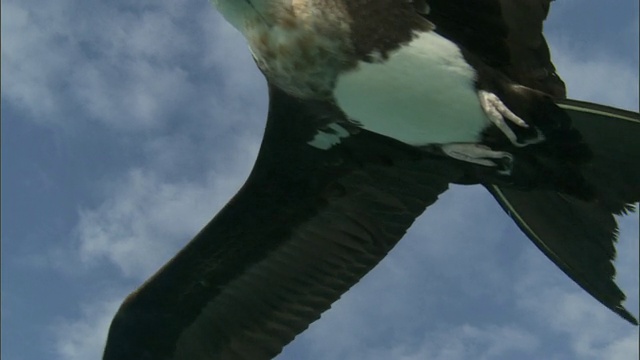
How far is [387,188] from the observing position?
24.8 ft

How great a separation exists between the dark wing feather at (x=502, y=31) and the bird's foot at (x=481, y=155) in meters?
0.51

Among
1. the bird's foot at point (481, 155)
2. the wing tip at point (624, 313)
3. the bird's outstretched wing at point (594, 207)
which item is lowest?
the wing tip at point (624, 313)

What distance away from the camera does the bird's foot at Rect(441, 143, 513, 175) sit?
21.3 feet

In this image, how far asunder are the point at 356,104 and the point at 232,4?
3.43ft

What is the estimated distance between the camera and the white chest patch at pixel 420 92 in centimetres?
608

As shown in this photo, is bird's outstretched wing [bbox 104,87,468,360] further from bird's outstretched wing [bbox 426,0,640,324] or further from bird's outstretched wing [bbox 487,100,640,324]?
bird's outstretched wing [bbox 426,0,640,324]

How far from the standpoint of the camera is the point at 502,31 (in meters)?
6.30

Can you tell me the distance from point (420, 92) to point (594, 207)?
5.20ft

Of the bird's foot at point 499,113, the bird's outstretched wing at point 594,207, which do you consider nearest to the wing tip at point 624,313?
the bird's outstretched wing at point 594,207

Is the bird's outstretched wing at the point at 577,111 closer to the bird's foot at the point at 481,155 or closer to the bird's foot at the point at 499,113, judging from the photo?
the bird's foot at the point at 499,113

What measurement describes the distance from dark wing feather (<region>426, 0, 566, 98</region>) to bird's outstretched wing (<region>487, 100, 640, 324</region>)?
39cm

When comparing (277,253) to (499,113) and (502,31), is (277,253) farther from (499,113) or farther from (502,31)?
(502,31)

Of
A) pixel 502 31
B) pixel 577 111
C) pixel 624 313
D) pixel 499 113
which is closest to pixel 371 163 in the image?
pixel 499 113

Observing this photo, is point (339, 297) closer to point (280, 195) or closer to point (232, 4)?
point (280, 195)
